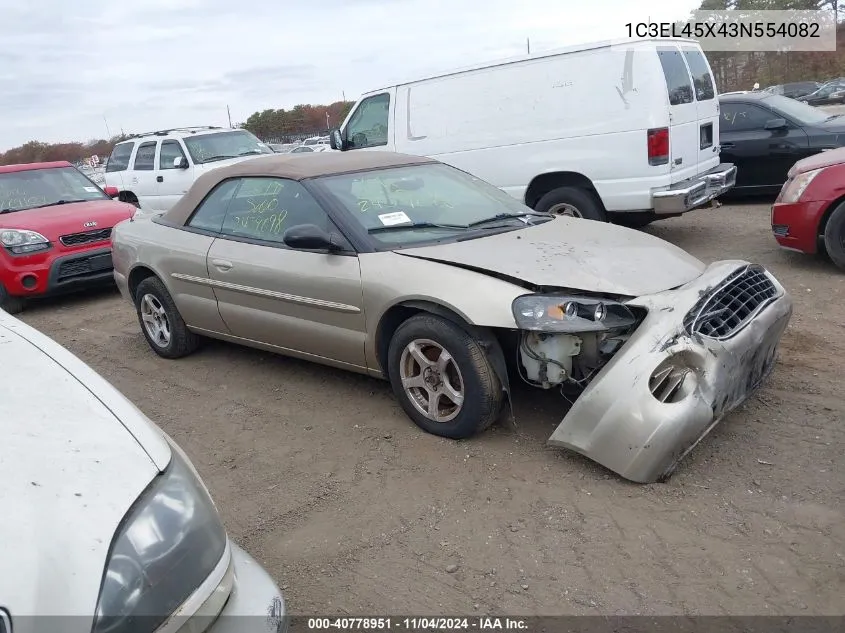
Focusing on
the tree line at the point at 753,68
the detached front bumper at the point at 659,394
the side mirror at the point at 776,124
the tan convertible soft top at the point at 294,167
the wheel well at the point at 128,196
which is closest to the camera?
the detached front bumper at the point at 659,394

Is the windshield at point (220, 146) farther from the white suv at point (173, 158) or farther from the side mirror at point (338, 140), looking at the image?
the side mirror at point (338, 140)

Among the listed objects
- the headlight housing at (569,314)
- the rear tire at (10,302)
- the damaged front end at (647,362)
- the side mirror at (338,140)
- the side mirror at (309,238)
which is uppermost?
the side mirror at (338,140)

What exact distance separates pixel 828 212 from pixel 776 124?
11.4 ft

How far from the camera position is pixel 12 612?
53.7 inches

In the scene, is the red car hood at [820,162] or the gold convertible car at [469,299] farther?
the red car hood at [820,162]

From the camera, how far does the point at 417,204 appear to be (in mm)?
4469

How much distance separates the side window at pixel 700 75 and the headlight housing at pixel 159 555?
734 cm

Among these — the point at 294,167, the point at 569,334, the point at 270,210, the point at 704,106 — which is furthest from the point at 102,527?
the point at 704,106

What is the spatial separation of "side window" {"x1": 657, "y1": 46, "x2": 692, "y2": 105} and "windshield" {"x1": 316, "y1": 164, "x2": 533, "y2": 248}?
3217 mm

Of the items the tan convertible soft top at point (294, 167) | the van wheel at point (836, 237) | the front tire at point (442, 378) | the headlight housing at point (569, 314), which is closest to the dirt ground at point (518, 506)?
the front tire at point (442, 378)

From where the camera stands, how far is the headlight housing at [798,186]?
247 inches

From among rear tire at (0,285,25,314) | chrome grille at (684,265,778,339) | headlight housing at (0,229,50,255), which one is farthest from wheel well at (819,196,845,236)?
rear tire at (0,285,25,314)

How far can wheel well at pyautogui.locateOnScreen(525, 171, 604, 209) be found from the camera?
771 cm

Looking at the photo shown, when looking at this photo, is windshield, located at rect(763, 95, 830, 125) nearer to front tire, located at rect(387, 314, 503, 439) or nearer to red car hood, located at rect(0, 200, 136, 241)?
front tire, located at rect(387, 314, 503, 439)
